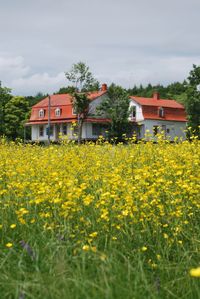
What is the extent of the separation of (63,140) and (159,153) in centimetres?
368

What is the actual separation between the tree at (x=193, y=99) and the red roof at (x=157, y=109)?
31.5 feet

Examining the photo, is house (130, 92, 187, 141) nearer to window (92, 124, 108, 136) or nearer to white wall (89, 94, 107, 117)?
window (92, 124, 108, 136)

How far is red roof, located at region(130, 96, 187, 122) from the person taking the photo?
53.1 metres

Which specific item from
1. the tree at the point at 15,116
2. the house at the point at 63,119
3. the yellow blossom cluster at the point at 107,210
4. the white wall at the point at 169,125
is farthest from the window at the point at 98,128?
the yellow blossom cluster at the point at 107,210

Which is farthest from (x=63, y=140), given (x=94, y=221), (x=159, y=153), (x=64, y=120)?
(x=64, y=120)

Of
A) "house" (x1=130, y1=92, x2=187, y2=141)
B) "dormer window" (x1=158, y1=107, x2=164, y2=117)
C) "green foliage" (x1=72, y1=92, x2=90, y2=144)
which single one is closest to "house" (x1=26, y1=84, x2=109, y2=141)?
"green foliage" (x1=72, y1=92, x2=90, y2=144)

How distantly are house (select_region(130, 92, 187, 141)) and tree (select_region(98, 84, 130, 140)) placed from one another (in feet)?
13.9

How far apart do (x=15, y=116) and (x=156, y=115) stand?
21.7 metres

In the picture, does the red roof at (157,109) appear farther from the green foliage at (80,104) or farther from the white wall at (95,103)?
the green foliage at (80,104)

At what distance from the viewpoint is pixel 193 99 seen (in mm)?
42219

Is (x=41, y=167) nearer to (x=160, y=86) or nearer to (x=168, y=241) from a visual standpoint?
(x=168, y=241)

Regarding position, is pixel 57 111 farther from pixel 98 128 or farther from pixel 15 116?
pixel 15 116

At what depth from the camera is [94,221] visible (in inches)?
177

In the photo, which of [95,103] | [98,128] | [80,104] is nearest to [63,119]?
[98,128]
